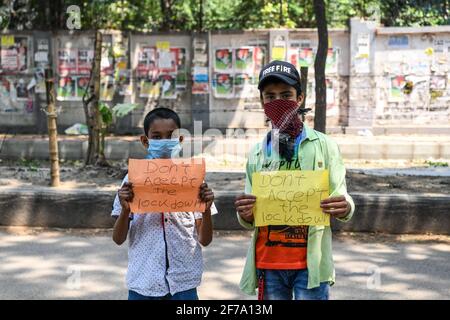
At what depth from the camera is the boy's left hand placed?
9.11ft

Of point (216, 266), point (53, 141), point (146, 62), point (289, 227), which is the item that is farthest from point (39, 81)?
point (289, 227)

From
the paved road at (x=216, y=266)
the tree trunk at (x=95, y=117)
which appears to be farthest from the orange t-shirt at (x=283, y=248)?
the tree trunk at (x=95, y=117)

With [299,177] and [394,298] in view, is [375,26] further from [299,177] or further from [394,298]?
[299,177]

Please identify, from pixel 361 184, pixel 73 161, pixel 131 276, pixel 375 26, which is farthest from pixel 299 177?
pixel 375 26

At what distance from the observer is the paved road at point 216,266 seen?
4.86 m

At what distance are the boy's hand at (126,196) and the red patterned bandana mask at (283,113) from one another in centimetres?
72

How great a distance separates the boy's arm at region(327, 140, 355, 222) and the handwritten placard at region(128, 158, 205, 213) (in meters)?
0.59

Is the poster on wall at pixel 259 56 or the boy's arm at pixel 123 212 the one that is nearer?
the boy's arm at pixel 123 212

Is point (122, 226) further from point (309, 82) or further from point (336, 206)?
point (309, 82)

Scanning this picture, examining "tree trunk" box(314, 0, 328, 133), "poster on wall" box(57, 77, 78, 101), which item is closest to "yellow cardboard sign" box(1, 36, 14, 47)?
"poster on wall" box(57, 77, 78, 101)

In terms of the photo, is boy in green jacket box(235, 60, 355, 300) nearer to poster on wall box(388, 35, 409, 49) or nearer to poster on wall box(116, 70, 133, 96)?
poster on wall box(116, 70, 133, 96)

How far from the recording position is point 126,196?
9.66 ft

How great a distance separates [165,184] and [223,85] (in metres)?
10.6

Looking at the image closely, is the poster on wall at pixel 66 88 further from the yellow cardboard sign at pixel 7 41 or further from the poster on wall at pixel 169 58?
the poster on wall at pixel 169 58
